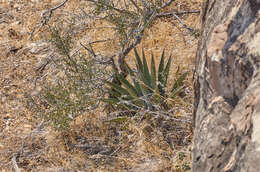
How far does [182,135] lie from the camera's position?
8.86ft

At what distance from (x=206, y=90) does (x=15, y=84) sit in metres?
2.80

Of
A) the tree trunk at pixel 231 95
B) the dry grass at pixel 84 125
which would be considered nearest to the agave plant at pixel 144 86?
the dry grass at pixel 84 125

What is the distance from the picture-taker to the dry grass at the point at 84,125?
268cm

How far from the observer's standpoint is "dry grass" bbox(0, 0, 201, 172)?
268 cm

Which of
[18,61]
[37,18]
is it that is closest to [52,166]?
[18,61]

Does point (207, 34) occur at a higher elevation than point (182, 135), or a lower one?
higher

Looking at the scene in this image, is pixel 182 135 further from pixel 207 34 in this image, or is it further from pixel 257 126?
pixel 257 126

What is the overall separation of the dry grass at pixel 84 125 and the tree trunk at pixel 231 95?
0.98 m

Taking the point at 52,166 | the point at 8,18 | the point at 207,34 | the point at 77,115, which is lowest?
the point at 52,166

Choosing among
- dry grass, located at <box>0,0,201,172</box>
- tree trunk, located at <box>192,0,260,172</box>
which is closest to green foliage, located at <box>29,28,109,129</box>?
dry grass, located at <box>0,0,201,172</box>

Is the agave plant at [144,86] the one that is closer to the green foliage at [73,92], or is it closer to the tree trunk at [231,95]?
the green foliage at [73,92]

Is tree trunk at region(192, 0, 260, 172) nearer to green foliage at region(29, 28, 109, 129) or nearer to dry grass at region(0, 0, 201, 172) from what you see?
dry grass at region(0, 0, 201, 172)

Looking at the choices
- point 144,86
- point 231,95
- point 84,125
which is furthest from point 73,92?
point 231,95

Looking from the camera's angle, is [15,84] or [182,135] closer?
[182,135]
